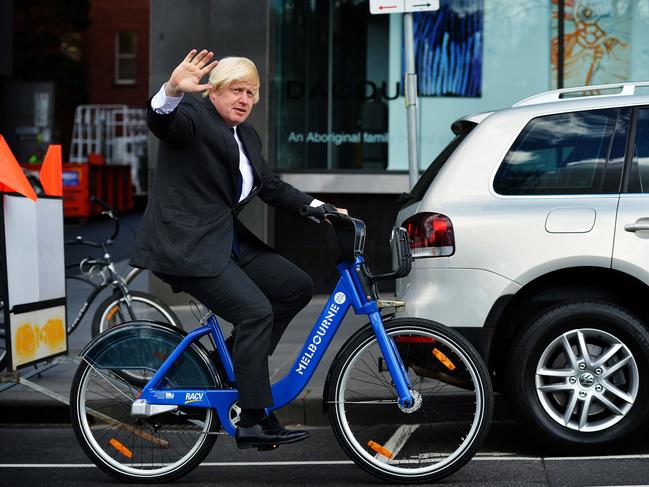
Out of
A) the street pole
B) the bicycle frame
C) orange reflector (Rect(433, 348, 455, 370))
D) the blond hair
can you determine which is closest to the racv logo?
the bicycle frame

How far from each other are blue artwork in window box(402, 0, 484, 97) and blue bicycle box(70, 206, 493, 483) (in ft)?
23.7

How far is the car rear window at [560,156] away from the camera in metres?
5.70

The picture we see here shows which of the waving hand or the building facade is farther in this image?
the building facade

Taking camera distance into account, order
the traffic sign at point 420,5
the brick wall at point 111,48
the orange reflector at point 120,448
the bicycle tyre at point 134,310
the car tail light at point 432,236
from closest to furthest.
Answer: the orange reflector at point 120,448
the car tail light at point 432,236
the traffic sign at point 420,5
the bicycle tyre at point 134,310
the brick wall at point 111,48

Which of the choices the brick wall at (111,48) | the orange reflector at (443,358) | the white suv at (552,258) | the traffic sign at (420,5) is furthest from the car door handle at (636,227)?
the brick wall at (111,48)

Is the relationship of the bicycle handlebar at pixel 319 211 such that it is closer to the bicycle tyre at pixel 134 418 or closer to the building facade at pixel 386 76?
the bicycle tyre at pixel 134 418

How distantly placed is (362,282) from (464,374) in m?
0.58

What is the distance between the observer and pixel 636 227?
5.55 meters

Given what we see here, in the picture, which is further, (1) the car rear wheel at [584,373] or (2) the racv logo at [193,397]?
(1) the car rear wheel at [584,373]

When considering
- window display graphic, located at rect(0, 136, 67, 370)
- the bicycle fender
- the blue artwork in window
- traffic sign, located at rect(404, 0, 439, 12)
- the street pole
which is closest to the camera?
the bicycle fender

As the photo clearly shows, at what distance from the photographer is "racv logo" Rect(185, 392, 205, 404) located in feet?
16.7

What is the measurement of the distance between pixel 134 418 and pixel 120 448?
17 centimetres

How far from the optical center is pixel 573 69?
12094mm

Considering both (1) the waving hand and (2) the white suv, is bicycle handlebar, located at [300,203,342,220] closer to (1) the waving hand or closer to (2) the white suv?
(1) the waving hand
